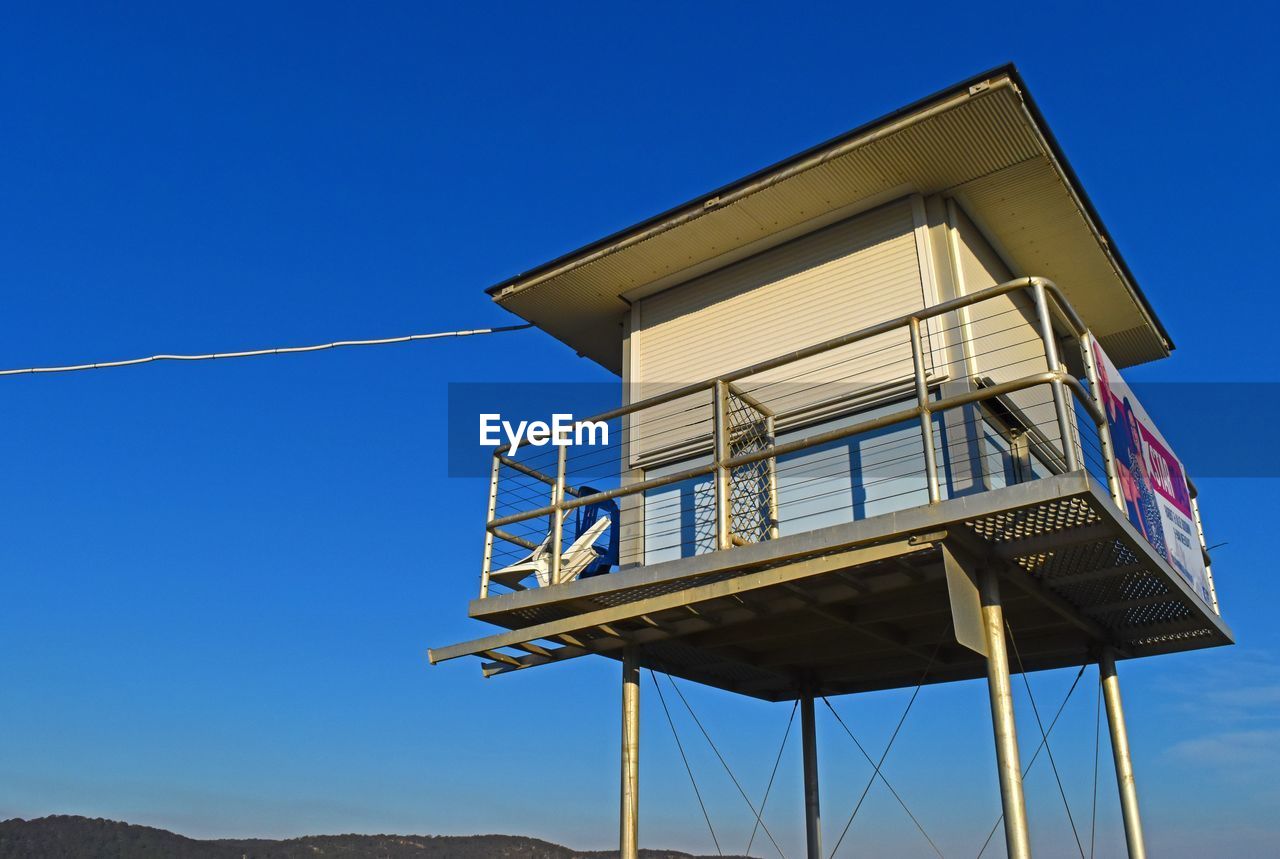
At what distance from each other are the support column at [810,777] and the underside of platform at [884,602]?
1.66ft

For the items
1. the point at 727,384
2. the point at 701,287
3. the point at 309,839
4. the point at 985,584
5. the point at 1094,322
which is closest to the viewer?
the point at 985,584

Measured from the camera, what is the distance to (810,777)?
12.5 m

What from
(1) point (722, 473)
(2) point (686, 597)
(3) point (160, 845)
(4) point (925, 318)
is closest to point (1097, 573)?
(4) point (925, 318)

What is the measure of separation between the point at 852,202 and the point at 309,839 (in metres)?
60.0

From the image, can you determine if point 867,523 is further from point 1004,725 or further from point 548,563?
point 548,563

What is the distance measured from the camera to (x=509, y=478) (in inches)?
423

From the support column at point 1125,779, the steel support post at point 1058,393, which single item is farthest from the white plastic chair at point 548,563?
the support column at point 1125,779

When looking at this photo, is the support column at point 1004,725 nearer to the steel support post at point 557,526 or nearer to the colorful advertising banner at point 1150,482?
the colorful advertising banner at point 1150,482

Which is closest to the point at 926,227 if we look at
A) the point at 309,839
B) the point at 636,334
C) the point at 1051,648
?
the point at 636,334

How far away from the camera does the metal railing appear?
7.46m

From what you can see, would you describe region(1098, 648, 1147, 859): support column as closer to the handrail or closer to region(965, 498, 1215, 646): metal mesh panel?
region(965, 498, 1215, 646): metal mesh panel

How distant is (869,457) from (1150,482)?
2.37m

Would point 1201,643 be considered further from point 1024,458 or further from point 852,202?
point 852,202

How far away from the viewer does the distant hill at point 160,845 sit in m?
52.9
